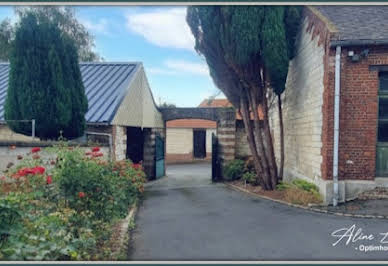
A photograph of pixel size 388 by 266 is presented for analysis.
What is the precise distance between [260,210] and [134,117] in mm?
6946

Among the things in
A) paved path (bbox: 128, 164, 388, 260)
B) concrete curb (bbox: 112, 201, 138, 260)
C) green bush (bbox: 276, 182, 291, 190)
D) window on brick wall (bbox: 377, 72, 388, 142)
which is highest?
window on brick wall (bbox: 377, 72, 388, 142)

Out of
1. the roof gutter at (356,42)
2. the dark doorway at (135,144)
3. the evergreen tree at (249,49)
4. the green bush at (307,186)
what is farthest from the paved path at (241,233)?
the dark doorway at (135,144)

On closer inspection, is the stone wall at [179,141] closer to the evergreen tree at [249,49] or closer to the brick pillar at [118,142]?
the brick pillar at [118,142]

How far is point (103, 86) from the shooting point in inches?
488

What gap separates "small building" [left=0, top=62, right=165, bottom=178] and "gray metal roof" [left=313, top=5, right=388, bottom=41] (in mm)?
7238

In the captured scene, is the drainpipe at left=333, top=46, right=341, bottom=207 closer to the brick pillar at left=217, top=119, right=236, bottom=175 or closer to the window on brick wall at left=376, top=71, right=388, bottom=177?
the window on brick wall at left=376, top=71, right=388, bottom=177

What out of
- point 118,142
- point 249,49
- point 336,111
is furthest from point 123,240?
point 249,49

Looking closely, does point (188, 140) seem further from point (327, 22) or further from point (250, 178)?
point (327, 22)

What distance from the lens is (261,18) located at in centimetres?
884

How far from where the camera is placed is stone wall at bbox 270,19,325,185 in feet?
27.3

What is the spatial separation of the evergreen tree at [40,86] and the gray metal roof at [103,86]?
116 centimetres

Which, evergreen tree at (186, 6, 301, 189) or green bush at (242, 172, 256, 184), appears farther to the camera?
green bush at (242, 172, 256, 184)

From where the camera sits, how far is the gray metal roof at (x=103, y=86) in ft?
33.4

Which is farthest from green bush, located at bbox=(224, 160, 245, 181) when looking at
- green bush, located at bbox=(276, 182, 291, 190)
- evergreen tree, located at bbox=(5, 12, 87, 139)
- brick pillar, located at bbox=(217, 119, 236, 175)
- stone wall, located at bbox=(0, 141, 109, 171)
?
stone wall, located at bbox=(0, 141, 109, 171)
